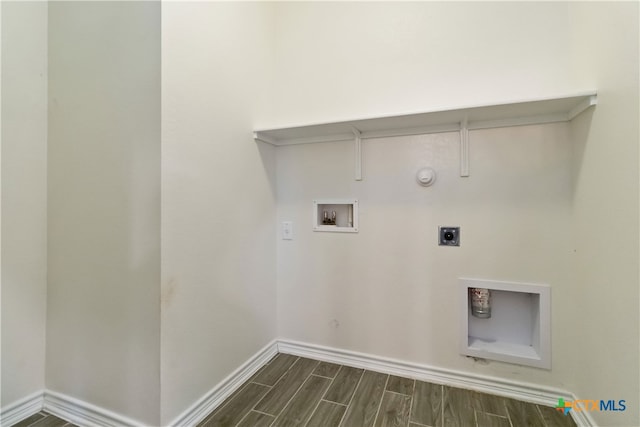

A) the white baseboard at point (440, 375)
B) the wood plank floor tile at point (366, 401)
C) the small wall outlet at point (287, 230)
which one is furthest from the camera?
the small wall outlet at point (287, 230)

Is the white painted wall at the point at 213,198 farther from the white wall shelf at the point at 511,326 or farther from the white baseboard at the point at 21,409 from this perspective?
the white wall shelf at the point at 511,326

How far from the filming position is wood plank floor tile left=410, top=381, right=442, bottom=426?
140cm

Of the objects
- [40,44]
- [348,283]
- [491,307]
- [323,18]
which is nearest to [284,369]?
[348,283]

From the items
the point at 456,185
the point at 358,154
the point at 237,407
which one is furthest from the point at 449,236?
the point at 237,407

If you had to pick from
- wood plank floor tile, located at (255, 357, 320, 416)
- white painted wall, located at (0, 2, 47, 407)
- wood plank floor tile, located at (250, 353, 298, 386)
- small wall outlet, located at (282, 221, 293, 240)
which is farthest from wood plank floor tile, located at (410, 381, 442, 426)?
white painted wall, located at (0, 2, 47, 407)

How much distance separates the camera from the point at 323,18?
196 centimetres

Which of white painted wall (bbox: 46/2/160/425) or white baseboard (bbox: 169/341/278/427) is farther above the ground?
white painted wall (bbox: 46/2/160/425)

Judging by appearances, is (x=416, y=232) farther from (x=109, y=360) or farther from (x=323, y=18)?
(x=109, y=360)

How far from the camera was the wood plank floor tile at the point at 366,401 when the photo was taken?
54.8 inches

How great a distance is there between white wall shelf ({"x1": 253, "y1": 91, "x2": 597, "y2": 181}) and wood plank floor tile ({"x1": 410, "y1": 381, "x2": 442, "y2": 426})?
1.31 meters

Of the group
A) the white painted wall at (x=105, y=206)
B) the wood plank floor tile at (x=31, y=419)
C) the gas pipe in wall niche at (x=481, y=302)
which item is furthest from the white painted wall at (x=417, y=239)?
the wood plank floor tile at (x=31, y=419)

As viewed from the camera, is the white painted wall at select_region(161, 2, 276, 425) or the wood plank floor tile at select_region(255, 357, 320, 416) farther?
the wood plank floor tile at select_region(255, 357, 320, 416)

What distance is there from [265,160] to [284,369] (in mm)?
1473

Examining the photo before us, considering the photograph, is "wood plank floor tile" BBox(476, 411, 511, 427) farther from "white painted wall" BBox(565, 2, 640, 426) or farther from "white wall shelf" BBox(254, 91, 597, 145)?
"white wall shelf" BBox(254, 91, 597, 145)
